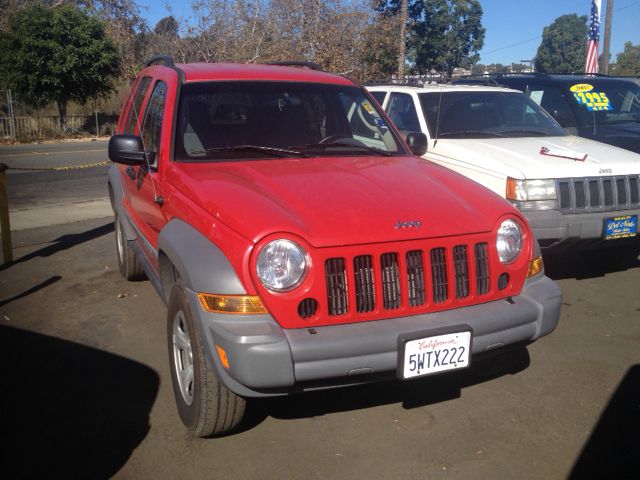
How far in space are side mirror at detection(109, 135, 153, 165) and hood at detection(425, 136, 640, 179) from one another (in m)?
3.15

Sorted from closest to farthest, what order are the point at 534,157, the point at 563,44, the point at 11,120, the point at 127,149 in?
1. the point at 127,149
2. the point at 534,157
3. the point at 11,120
4. the point at 563,44

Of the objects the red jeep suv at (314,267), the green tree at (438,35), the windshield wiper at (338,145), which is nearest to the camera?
the red jeep suv at (314,267)

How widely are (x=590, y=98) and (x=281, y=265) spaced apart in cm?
694

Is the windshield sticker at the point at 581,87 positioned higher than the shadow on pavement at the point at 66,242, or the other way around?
the windshield sticker at the point at 581,87

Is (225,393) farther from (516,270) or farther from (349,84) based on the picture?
(349,84)

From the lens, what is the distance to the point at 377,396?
3969 mm

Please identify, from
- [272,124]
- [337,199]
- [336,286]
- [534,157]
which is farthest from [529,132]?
[336,286]

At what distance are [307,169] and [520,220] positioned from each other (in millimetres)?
1249

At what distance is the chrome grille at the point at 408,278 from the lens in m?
3.06

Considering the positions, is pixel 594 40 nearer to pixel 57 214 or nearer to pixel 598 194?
pixel 598 194

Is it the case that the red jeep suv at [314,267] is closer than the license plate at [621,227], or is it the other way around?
the red jeep suv at [314,267]

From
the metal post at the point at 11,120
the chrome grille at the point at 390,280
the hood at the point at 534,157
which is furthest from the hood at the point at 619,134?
the metal post at the point at 11,120

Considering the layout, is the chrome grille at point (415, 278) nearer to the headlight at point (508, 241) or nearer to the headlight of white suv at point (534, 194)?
the headlight at point (508, 241)

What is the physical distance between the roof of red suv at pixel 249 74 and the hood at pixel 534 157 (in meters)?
1.70
